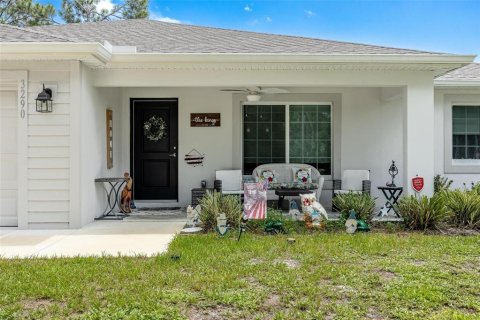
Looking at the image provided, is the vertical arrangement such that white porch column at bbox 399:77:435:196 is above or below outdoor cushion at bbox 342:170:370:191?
above

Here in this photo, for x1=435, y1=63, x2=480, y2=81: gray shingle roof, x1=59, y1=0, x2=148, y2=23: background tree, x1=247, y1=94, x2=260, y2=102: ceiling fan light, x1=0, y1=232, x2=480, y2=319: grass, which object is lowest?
x1=0, y1=232, x2=480, y2=319: grass

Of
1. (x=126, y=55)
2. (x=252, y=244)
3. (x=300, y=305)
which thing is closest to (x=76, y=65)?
(x=126, y=55)

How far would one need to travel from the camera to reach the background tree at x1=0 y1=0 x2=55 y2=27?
1964 cm

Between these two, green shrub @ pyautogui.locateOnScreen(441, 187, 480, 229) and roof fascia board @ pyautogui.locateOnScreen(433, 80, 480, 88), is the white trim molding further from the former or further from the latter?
roof fascia board @ pyautogui.locateOnScreen(433, 80, 480, 88)

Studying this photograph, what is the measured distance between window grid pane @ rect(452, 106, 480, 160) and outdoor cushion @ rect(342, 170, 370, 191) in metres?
2.34

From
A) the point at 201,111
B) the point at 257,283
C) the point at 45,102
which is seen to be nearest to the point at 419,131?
the point at 201,111

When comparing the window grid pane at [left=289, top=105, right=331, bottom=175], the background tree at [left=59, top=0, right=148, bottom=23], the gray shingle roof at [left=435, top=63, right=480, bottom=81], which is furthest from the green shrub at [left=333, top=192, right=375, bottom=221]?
the background tree at [left=59, top=0, right=148, bottom=23]

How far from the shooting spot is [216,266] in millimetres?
4453

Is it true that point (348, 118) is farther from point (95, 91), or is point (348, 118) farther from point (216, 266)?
point (216, 266)

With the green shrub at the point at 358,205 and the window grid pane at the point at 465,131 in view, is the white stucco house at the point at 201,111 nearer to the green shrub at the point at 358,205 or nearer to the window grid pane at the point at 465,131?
the window grid pane at the point at 465,131

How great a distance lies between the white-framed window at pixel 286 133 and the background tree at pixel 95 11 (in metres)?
15.7

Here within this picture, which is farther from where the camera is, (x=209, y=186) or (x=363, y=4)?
(x=363, y=4)

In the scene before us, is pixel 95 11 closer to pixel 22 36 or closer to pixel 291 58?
pixel 22 36

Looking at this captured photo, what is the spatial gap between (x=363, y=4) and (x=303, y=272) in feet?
42.6
